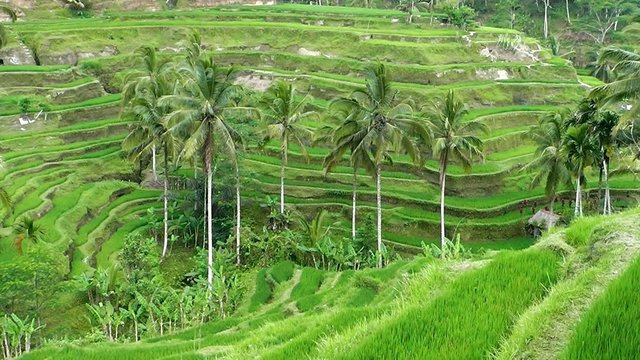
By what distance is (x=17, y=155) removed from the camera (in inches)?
1371

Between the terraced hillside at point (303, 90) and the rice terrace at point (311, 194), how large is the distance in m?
0.18

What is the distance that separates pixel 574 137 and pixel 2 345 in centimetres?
2605

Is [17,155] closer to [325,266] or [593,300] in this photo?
[325,266]

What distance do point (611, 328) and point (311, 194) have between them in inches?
1227

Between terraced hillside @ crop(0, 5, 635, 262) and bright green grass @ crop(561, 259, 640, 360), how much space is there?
25.9m

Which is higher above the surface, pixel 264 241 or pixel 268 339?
pixel 268 339

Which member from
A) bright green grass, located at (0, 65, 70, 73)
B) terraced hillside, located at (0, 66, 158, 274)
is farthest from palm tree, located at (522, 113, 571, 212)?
bright green grass, located at (0, 65, 70, 73)

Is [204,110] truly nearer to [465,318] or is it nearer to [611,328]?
[465,318]

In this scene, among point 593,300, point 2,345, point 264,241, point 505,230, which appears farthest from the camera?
point 505,230

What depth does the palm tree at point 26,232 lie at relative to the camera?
80.5 ft

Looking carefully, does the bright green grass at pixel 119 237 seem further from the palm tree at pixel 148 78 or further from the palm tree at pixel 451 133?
the palm tree at pixel 451 133

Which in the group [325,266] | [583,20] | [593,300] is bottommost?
[325,266]

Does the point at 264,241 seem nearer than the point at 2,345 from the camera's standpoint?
No

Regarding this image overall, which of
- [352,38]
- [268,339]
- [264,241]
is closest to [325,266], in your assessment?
[264,241]
